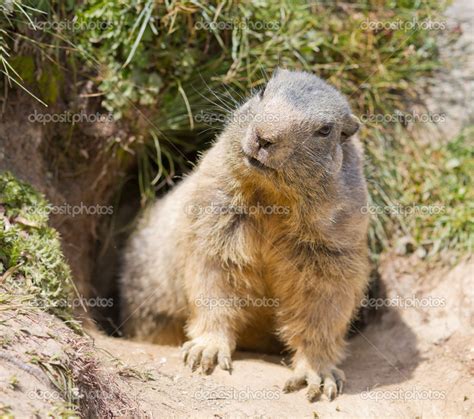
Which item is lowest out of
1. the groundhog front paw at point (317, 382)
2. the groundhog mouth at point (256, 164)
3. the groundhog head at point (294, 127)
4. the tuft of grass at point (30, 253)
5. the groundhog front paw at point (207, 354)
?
the groundhog front paw at point (207, 354)

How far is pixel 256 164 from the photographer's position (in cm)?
538

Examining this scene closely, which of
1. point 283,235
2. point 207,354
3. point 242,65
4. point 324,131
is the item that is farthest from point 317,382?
point 242,65

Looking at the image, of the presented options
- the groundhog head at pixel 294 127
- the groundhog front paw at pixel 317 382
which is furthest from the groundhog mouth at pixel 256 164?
the groundhog front paw at pixel 317 382

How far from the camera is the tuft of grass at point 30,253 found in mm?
5492

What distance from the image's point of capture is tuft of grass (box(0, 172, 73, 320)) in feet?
18.0

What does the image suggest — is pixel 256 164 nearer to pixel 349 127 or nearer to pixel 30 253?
pixel 349 127

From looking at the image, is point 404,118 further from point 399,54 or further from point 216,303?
point 216,303

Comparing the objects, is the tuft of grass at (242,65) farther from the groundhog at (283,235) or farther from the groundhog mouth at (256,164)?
the groundhog mouth at (256,164)

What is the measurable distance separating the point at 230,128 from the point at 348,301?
1.99 m

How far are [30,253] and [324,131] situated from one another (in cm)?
273

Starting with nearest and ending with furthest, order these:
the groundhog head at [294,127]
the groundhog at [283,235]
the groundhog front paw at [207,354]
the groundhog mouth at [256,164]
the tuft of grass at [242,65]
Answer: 1. the groundhog head at [294,127]
2. the groundhog mouth at [256,164]
3. the groundhog at [283,235]
4. the groundhog front paw at [207,354]
5. the tuft of grass at [242,65]

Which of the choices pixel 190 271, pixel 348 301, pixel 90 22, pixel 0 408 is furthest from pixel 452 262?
pixel 0 408

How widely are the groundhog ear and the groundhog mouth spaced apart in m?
1.05

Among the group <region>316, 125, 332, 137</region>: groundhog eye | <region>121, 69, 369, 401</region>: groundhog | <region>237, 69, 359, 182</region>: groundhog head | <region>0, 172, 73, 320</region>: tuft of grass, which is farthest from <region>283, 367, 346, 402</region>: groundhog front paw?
<region>316, 125, 332, 137</region>: groundhog eye
